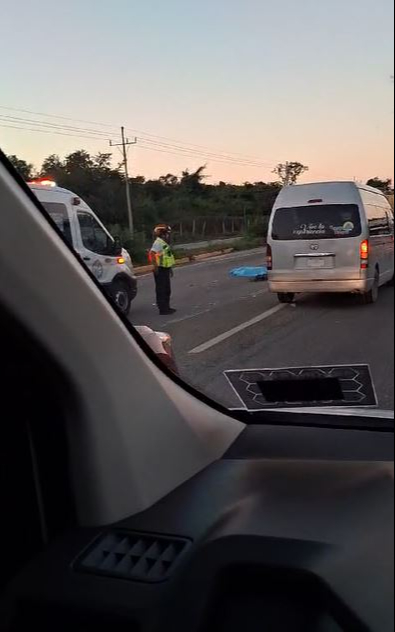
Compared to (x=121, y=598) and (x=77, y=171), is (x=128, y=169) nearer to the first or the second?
(x=77, y=171)

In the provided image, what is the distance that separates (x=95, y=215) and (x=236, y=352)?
Answer: 76cm

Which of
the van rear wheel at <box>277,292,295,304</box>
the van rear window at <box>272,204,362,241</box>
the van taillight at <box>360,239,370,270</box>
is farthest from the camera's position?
the van rear wheel at <box>277,292,295,304</box>

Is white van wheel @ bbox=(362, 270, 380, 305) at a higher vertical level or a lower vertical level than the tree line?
lower

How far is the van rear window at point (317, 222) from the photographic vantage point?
7.68 ft

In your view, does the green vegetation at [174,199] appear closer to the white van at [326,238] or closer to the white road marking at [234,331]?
the white van at [326,238]

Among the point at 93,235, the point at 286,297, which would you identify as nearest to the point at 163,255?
the point at 93,235

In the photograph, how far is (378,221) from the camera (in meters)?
2.21

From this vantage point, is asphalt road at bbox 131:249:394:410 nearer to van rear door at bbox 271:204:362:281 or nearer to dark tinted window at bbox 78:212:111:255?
van rear door at bbox 271:204:362:281

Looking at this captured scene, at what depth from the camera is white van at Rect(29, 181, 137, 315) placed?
197 cm

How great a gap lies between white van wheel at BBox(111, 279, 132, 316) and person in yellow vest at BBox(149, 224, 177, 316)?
188 mm

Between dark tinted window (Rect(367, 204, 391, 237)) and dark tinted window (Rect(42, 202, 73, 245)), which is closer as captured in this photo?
dark tinted window (Rect(42, 202, 73, 245))

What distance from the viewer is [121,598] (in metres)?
1.79

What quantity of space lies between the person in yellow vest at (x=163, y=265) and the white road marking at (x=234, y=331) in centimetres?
20

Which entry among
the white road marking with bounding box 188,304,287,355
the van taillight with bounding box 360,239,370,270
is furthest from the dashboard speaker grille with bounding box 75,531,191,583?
the van taillight with bounding box 360,239,370,270
